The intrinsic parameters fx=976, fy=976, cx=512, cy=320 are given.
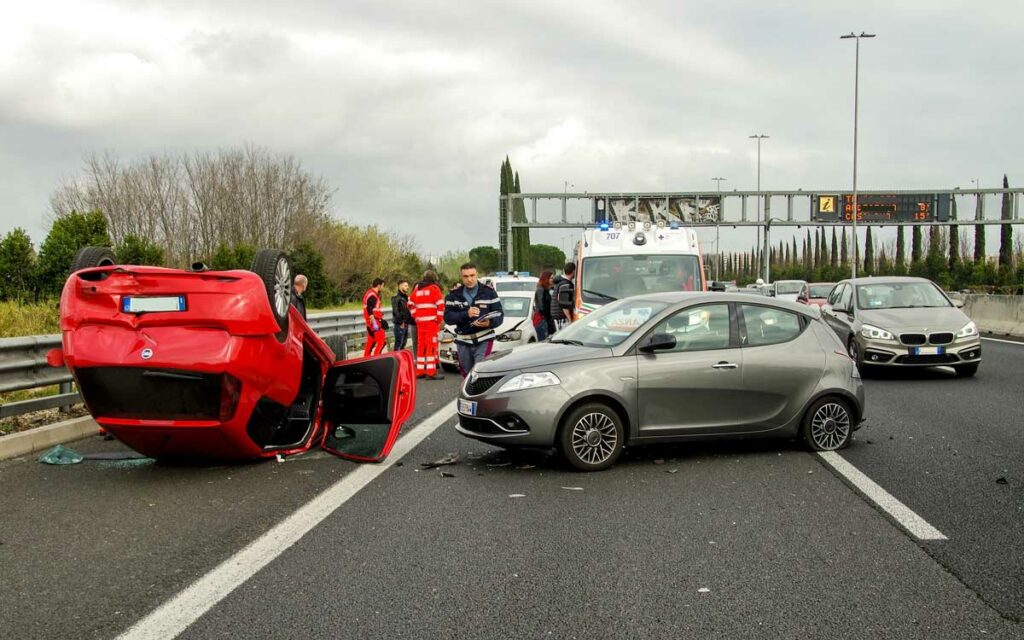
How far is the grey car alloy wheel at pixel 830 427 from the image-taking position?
339 inches

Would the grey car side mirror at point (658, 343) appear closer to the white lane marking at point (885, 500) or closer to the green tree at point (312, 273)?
the white lane marking at point (885, 500)

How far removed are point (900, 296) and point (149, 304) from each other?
13091mm

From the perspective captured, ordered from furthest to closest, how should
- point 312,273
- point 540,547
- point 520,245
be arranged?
point 520,245 → point 312,273 → point 540,547

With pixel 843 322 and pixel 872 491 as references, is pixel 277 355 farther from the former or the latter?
pixel 843 322

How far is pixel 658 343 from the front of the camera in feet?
26.1

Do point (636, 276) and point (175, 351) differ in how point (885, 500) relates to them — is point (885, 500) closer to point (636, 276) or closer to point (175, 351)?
point (175, 351)

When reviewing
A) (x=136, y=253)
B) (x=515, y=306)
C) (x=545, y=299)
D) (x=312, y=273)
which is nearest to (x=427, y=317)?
(x=545, y=299)

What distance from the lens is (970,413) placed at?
11195 mm

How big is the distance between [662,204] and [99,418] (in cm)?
5107

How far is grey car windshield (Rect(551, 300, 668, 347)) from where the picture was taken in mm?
8320

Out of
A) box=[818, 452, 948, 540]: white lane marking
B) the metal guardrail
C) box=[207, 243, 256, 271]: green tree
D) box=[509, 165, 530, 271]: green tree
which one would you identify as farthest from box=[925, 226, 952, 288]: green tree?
the metal guardrail

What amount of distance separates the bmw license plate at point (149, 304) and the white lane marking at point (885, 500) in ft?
16.4

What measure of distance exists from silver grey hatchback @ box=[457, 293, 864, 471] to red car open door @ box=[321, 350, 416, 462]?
58 cm

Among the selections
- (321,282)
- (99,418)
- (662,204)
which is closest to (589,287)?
(99,418)
